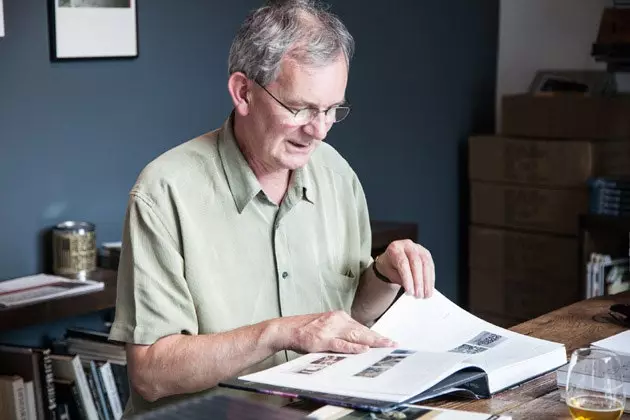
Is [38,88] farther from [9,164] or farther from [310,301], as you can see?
[310,301]

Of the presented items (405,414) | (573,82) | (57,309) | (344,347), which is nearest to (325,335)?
(344,347)

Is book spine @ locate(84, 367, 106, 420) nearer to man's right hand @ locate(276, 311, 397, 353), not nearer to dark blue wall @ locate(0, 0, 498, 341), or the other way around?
dark blue wall @ locate(0, 0, 498, 341)

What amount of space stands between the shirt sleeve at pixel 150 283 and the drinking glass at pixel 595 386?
73cm

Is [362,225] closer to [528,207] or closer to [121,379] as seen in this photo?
[121,379]

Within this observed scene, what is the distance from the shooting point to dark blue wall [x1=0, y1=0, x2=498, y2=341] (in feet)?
10.4

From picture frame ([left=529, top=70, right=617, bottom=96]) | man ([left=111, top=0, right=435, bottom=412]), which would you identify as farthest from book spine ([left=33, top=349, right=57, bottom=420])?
picture frame ([left=529, top=70, right=617, bottom=96])

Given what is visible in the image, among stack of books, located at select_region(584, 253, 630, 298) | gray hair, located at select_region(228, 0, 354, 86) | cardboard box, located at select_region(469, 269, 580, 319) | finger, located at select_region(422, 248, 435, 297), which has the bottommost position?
cardboard box, located at select_region(469, 269, 580, 319)

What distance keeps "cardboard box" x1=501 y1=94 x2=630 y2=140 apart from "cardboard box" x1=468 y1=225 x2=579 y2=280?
1.46 ft

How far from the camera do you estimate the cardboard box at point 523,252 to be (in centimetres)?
441

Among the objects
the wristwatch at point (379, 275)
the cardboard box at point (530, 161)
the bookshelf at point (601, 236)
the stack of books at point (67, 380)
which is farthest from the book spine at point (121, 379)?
the cardboard box at point (530, 161)

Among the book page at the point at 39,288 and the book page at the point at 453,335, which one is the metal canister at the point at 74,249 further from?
the book page at the point at 453,335

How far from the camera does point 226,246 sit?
2.05 metres

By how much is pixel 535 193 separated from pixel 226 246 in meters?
2.67

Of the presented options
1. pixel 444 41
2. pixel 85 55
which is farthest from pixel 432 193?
pixel 85 55
